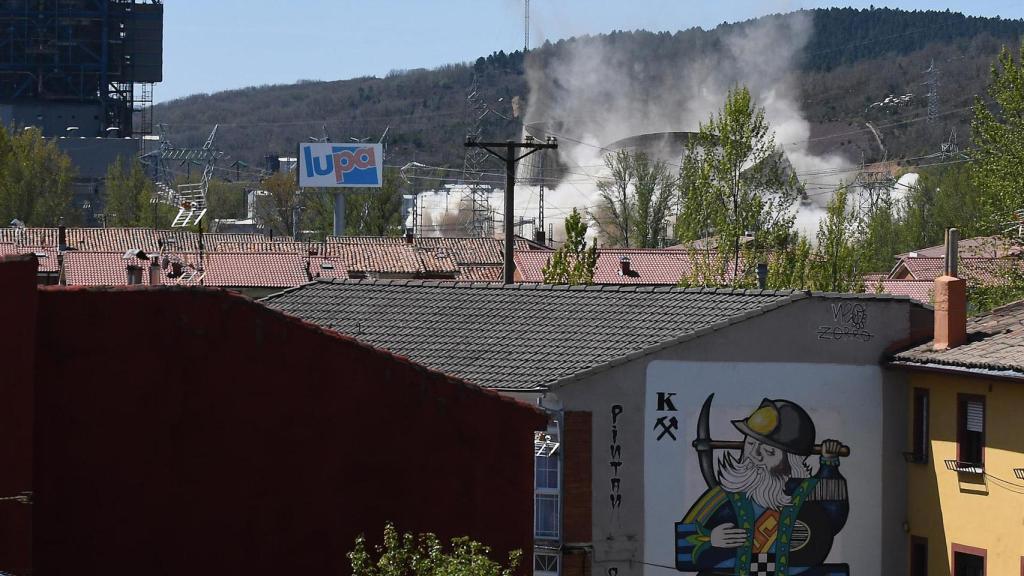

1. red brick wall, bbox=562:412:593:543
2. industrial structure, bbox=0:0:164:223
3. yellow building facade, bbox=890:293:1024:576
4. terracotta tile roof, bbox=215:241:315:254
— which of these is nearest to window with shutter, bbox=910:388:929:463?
yellow building facade, bbox=890:293:1024:576

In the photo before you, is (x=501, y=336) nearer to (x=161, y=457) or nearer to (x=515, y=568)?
(x=515, y=568)

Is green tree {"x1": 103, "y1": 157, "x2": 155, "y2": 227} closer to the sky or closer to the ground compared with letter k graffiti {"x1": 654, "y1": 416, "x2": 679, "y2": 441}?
closer to the sky

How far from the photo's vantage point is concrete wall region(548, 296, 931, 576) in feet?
85.1

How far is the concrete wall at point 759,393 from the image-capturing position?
85.1 ft

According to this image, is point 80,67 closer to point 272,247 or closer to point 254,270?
point 272,247

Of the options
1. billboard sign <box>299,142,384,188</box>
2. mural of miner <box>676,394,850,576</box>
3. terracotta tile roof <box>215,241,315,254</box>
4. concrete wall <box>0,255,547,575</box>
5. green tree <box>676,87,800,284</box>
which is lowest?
mural of miner <box>676,394,850,576</box>

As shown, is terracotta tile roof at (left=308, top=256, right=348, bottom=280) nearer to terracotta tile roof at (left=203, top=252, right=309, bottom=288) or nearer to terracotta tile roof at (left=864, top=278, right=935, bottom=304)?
terracotta tile roof at (left=203, top=252, right=309, bottom=288)

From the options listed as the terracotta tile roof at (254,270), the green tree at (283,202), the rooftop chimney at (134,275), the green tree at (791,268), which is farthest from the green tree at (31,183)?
the green tree at (791,268)

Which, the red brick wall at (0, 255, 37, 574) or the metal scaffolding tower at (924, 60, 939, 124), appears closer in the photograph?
the red brick wall at (0, 255, 37, 574)

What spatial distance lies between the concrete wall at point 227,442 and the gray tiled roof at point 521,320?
8.49 m

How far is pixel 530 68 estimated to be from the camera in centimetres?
18788

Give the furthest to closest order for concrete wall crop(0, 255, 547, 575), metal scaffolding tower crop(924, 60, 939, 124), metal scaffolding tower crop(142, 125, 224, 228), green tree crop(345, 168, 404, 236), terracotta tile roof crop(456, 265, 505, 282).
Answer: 1. metal scaffolding tower crop(924, 60, 939, 124)
2. green tree crop(345, 168, 404, 236)
3. metal scaffolding tower crop(142, 125, 224, 228)
4. terracotta tile roof crop(456, 265, 505, 282)
5. concrete wall crop(0, 255, 547, 575)

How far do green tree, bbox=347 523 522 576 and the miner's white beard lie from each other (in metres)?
10.3

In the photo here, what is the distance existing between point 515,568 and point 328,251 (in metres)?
52.2
